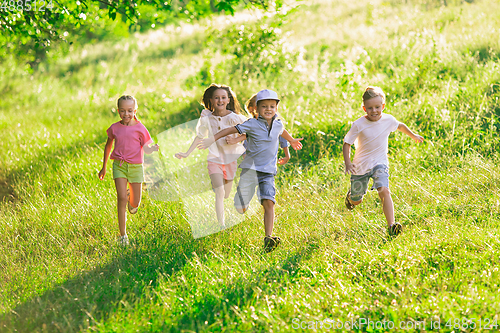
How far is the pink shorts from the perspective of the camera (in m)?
4.90

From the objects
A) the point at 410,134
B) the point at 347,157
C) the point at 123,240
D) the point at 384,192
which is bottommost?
the point at 123,240

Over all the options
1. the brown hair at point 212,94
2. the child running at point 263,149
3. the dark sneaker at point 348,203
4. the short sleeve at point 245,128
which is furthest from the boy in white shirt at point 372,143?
the brown hair at point 212,94

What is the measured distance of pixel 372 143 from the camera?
4.41 meters

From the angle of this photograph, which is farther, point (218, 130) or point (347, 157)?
point (218, 130)

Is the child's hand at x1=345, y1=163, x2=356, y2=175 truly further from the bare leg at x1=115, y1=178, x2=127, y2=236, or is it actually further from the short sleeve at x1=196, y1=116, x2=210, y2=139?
the bare leg at x1=115, y1=178, x2=127, y2=236

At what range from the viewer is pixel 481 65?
7.69 metres

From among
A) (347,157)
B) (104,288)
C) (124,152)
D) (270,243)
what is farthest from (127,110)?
(347,157)

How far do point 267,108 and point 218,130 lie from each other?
0.91 metres

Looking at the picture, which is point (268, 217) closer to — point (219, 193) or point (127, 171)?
point (219, 193)

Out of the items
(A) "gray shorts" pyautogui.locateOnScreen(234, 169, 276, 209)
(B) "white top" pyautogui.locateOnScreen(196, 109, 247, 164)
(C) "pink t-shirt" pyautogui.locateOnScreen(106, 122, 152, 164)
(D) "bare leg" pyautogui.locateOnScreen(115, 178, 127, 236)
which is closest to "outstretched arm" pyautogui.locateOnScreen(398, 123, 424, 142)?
(A) "gray shorts" pyautogui.locateOnScreen(234, 169, 276, 209)

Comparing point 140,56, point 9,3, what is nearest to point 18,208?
point 9,3

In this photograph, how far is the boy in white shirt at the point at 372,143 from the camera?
14.1 ft

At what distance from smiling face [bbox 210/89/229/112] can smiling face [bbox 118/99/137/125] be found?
0.95 m

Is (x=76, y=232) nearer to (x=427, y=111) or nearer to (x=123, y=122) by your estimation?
(x=123, y=122)
